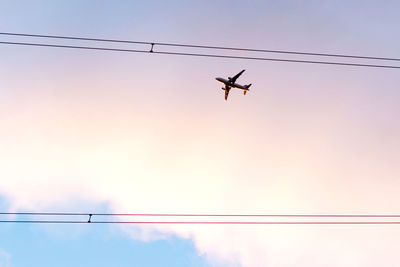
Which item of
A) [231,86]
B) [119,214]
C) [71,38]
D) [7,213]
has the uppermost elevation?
[231,86]

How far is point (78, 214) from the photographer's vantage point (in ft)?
88.8

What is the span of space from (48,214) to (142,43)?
16331 millimetres

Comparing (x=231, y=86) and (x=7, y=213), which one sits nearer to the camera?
(x=7, y=213)

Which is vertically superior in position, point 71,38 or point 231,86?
point 231,86

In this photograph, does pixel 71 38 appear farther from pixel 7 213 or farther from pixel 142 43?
pixel 7 213

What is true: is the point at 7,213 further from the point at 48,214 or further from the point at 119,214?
the point at 119,214

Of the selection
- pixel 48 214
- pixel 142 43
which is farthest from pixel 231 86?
pixel 48 214

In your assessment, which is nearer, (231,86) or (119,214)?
(119,214)

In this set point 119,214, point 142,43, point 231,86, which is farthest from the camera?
point 231,86

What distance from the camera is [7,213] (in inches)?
1070

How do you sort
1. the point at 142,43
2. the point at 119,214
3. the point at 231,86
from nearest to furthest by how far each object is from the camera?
the point at 119,214 → the point at 142,43 → the point at 231,86

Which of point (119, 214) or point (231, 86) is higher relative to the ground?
point (231, 86)

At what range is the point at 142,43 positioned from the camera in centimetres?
3069

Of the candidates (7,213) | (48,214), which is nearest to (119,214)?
(48,214)
